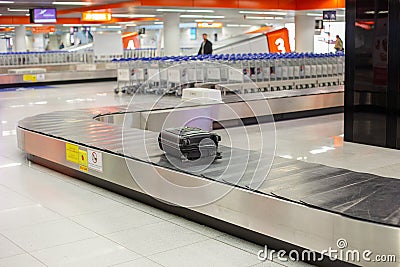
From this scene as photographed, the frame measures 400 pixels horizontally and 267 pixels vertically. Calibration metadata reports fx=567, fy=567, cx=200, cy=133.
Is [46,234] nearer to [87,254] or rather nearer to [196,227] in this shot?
[87,254]

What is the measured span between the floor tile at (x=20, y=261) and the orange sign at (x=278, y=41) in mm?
24599

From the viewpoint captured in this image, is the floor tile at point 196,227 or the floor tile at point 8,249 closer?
the floor tile at point 8,249

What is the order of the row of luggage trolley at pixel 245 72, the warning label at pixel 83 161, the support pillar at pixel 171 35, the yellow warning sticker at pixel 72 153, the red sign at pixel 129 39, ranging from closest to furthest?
the warning label at pixel 83 161, the yellow warning sticker at pixel 72 153, the row of luggage trolley at pixel 245 72, the support pillar at pixel 171 35, the red sign at pixel 129 39

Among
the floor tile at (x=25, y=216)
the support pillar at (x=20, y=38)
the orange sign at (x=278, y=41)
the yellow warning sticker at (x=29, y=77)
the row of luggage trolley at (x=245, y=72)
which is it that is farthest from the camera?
the support pillar at (x=20, y=38)

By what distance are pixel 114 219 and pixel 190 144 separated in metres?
0.97

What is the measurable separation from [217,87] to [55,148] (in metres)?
6.11

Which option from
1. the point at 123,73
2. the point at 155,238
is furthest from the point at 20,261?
the point at 123,73

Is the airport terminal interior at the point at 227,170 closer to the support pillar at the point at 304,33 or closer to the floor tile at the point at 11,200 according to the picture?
the floor tile at the point at 11,200

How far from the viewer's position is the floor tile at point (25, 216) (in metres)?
5.09

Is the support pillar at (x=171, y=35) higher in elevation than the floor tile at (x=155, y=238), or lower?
higher

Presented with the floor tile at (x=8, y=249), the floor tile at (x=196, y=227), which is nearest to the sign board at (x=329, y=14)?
the floor tile at (x=196, y=227)

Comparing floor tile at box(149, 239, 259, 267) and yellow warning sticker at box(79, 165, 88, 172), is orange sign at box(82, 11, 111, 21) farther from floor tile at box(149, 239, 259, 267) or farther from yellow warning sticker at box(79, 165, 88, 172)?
floor tile at box(149, 239, 259, 267)

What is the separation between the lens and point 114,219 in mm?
5141

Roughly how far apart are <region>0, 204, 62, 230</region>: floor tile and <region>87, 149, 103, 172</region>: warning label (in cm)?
77
